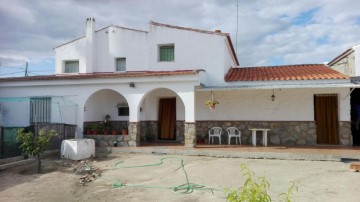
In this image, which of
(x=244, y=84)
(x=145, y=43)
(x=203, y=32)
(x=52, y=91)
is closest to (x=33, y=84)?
(x=52, y=91)

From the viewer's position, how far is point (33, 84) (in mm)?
15812

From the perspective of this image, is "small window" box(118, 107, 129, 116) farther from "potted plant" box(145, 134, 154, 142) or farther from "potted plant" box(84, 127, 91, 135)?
"potted plant" box(84, 127, 91, 135)

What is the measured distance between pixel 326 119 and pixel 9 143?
1503 centimetres

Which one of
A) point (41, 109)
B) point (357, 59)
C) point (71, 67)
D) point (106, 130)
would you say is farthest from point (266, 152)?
point (71, 67)

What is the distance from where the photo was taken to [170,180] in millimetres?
8875

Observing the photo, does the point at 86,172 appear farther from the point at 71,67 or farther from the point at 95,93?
the point at 71,67

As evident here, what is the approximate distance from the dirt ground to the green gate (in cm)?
81

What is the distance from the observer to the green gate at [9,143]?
36.1 ft

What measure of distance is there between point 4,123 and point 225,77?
1335cm

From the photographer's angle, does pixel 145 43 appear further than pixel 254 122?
Yes

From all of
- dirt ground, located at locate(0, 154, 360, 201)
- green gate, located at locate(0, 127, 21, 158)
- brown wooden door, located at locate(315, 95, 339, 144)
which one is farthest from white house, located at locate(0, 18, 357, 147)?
green gate, located at locate(0, 127, 21, 158)

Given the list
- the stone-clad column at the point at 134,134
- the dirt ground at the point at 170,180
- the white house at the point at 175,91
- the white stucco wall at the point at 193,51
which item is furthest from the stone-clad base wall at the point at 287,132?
the stone-clad column at the point at 134,134

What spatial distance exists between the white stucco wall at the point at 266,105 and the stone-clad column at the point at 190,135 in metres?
2.21

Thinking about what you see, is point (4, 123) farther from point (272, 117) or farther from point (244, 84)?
point (272, 117)
